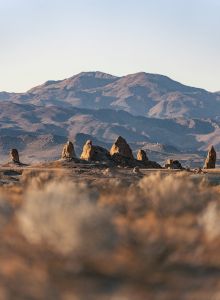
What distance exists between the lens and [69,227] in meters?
12.5

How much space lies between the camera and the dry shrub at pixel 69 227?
12.5 meters

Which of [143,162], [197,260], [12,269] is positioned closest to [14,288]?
[12,269]

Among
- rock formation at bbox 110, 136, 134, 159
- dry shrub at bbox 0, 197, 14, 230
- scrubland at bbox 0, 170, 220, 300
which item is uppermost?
rock formation at bbox 110, 136, 134, 159

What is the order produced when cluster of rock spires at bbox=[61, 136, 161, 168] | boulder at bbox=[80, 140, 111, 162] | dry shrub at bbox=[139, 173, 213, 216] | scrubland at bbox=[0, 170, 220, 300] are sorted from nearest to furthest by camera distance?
scrubland at bbox=[0, 170, 220, 300] → dry shrub at bbox=[139, 173, 213, 216] → boulder at bbox=[80, 140, 111, 162] → cluster of rock spires at bbox=[61, 136, 161, 168]

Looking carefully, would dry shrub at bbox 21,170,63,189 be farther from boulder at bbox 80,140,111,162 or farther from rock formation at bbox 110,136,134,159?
rock formation at bbox 110,136,134,159

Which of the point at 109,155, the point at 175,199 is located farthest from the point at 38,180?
the point at 109,155

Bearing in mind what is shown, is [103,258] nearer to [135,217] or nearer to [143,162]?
[135,217]

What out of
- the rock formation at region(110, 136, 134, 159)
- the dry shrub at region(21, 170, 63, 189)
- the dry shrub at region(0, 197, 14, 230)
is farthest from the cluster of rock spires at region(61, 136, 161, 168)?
the dry shrub at region(0, 197, 14, 230)

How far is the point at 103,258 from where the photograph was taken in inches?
502

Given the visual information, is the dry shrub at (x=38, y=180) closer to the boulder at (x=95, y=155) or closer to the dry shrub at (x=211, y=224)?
the dry shrub at (x=211, y=224)

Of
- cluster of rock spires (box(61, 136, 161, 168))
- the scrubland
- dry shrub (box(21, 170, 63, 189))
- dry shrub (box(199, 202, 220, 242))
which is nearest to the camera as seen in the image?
the scrubland

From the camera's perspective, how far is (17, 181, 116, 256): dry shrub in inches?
491

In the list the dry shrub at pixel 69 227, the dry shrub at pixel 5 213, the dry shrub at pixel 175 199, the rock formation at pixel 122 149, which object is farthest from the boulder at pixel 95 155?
the dry shrub at pixel 69 227

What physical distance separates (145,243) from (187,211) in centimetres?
601
